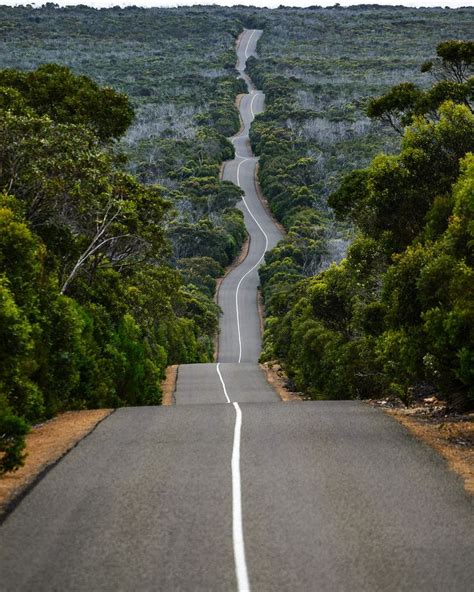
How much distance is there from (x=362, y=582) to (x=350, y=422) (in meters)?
9.70

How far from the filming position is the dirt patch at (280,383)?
35922mm

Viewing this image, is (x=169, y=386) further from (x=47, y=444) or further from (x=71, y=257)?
(x=47, y=444)

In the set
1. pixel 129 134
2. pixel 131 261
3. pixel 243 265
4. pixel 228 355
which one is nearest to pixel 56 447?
pixel 131 261

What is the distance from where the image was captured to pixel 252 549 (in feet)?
30.4

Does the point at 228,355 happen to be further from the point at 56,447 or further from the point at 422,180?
the point at 56,447

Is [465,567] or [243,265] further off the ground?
[465,567]

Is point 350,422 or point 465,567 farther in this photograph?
point 350,422

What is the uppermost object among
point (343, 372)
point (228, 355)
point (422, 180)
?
point (422, 180)

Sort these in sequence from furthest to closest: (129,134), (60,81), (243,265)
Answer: (129,134)
(243,265)
(60,81)

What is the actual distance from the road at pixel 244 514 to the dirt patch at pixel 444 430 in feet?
1.06

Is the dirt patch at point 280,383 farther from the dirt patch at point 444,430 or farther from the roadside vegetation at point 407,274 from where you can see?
the dirt patch at point 444,430

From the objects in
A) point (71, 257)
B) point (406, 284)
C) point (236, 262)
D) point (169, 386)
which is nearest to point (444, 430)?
point (406, 284)

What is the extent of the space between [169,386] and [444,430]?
85.0 ft

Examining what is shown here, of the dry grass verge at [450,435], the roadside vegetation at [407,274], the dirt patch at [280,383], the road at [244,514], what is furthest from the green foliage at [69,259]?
the dry grass verge at [450,435]
